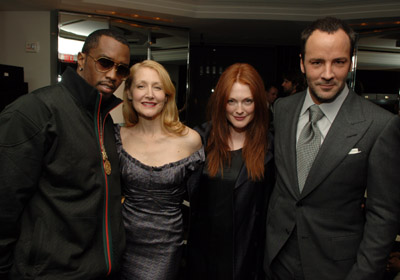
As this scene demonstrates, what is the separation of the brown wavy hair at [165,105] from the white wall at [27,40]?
3.89m

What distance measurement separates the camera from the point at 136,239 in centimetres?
181

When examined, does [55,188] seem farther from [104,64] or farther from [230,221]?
[230,221]

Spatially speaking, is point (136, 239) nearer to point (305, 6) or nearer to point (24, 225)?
point (24, 225)

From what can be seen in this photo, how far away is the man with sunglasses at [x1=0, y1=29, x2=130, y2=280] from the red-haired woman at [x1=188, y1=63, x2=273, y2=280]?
23.6 inches

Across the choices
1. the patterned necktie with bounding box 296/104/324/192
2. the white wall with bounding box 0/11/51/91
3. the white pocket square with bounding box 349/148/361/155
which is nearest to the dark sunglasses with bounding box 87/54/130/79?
the patterned necktie with bounding box 296/104/324/192

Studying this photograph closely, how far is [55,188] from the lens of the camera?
4.07 feet

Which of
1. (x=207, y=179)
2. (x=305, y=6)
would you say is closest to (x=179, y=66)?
(x=305, y=6)

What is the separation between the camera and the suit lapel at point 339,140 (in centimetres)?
131

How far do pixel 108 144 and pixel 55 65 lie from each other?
4520 millimetres

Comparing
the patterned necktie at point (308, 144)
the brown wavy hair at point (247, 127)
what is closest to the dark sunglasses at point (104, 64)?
the brown wavy hair at point (247, 127)

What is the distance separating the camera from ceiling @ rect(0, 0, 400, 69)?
197 inches

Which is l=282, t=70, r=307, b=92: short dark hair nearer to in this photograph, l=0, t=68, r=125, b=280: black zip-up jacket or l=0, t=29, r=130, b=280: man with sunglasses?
l=0, t=29, r=130, b=280: man with sunglasses

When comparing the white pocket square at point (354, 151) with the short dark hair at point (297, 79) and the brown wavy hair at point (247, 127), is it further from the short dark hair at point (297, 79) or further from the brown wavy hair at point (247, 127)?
the short dark hair at point (297, 79)

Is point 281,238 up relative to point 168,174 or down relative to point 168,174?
down
